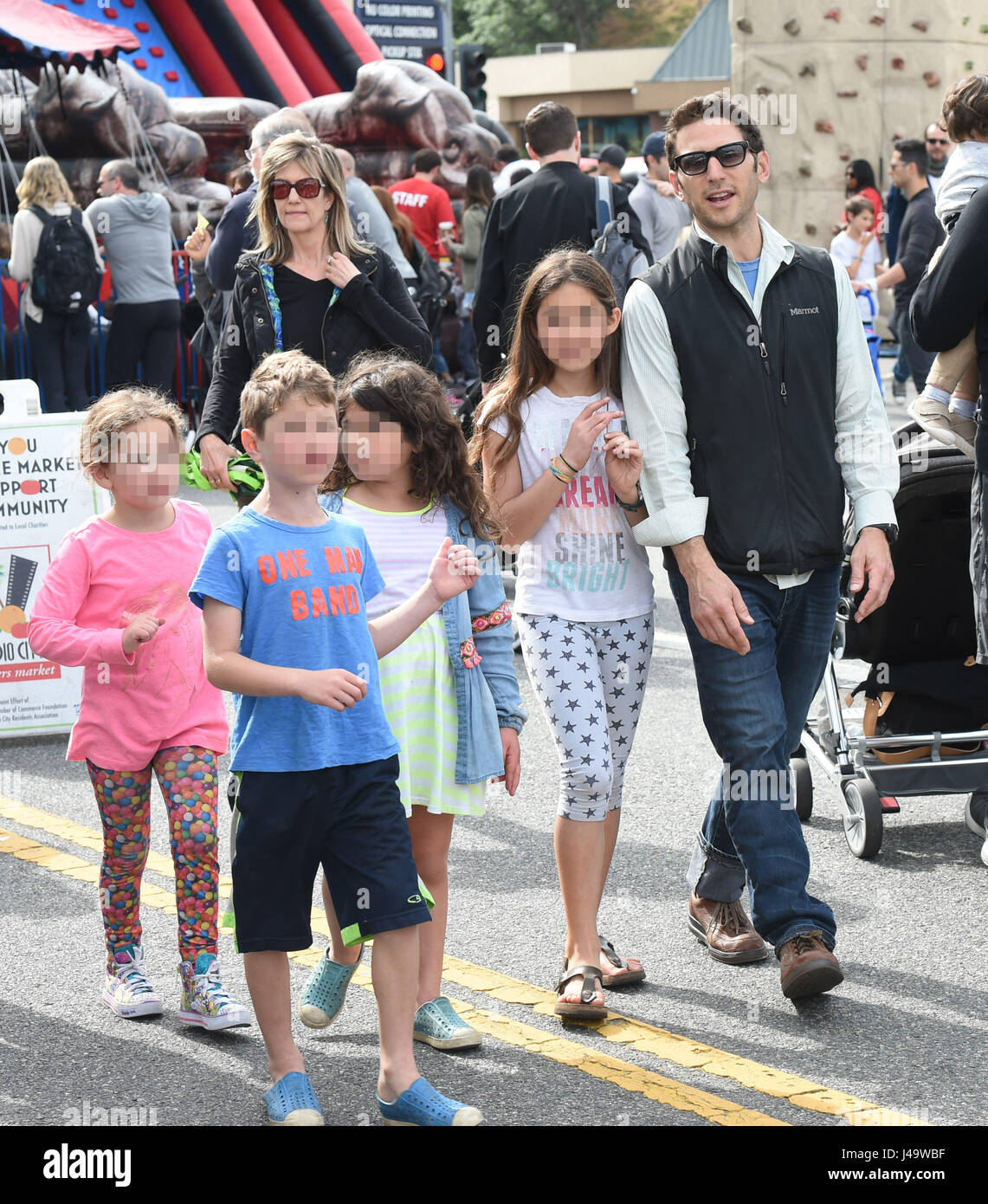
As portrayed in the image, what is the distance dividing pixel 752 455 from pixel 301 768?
1417 mm

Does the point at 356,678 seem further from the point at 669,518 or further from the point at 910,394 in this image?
the point at 910,394

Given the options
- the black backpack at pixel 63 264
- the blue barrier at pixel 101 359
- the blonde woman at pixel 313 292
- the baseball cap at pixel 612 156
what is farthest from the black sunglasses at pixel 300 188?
the baseball cap at pixel 612 156

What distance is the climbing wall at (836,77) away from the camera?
17.5 m

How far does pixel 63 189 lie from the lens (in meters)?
12.4

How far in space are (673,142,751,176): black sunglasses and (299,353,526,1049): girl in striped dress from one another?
858 millimetres

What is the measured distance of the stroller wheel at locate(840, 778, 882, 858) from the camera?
515 cm

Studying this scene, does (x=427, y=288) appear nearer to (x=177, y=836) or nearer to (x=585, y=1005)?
(x=177, y=836)

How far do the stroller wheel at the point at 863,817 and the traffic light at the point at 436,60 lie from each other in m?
21.7

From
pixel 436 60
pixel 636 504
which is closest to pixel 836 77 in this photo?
pixel 436 60

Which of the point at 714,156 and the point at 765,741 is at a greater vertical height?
the point at 714,156

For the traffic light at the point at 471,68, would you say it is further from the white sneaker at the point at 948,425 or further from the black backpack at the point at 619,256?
the white sneaker at the point at 948,425

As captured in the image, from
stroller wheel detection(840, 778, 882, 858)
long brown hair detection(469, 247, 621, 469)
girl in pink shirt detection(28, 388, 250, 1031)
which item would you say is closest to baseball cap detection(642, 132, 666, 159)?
stroller wheel detection(840, 778, 882, 858)

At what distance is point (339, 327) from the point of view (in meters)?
5.06
